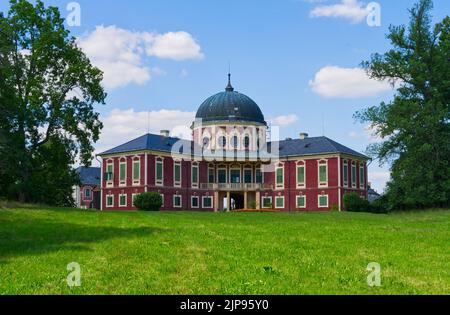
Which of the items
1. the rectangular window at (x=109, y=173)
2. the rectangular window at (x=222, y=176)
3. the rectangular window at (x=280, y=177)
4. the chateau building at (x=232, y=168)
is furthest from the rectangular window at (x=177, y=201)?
the rectangular window at (x=280, y=177)

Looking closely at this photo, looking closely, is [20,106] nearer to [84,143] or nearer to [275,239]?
[84,143]

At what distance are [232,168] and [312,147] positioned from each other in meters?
10.4

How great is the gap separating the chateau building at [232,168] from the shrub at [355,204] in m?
2.29

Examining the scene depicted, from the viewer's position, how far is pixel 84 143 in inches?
1676

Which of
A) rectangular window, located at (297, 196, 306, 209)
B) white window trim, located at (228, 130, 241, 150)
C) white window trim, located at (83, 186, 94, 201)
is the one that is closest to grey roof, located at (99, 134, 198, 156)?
white window trim, located at (228, 130, 241, 150)

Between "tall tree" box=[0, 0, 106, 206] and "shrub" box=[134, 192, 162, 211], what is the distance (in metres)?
16.7

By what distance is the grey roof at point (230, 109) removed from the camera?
2832 inches

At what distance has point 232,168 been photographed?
72.5 meters

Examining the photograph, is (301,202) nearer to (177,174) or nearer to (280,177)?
(280,177)

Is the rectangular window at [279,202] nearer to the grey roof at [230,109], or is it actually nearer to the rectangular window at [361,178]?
the rectangular window at [361,178]

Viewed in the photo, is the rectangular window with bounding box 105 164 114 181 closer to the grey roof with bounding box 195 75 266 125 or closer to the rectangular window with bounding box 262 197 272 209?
the grey roof with bounding box 195 75 266 125

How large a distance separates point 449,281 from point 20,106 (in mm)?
31888
